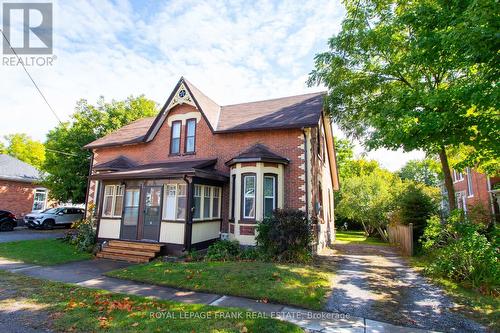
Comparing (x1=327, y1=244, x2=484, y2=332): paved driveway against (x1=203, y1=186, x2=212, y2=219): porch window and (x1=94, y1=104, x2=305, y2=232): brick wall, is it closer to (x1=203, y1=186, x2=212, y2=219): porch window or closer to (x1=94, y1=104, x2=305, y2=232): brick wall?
(x1=94, y1=104, x2=305, y2=232): brick wall

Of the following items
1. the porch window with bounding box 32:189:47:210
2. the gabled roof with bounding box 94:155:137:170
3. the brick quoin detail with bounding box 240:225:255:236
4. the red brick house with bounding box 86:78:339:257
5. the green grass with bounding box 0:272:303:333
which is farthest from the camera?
the porch window with bounding box 32:189:47:210

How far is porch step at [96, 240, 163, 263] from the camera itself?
11469 mm

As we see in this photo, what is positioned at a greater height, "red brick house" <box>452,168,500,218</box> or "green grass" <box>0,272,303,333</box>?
"red brick house" <box>452,168,500,218</box>

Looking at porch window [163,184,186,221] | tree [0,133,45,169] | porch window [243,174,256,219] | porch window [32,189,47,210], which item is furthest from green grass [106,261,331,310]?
tree [0,133,45,169]

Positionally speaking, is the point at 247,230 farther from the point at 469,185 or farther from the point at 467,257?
the point at 469,185

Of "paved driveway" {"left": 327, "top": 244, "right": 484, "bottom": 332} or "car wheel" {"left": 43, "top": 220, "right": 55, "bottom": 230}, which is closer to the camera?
"paved driveway" {"left": 327, "top": 244, "right": 484, "bottom": 332}

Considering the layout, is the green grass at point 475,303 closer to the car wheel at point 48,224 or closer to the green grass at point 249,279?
the green grass at point 249,279

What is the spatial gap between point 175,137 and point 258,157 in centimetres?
614

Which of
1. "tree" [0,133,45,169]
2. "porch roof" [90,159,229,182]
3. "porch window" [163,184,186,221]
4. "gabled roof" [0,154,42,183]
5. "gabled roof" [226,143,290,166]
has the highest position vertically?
"tree" [0,133,45,169]

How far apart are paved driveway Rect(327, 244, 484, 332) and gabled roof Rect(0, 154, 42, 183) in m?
27.7

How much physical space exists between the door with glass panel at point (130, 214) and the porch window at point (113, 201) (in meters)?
0.53

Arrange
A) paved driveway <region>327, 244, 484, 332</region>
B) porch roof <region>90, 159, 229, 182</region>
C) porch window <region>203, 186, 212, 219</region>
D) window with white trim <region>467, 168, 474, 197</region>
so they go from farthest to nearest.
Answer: window with white trim <region>467, 168, 474, 197</region>, porch window <region>203, 186, 212, 219</region>, porch roof <region>90, 159, 229, 182</region>, paved driveway <region>327, 244, 484, 332</region>

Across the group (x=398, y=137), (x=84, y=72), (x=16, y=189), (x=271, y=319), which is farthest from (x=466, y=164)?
(x=16, y=189)

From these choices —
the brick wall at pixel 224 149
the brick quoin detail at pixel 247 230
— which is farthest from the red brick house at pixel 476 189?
the brick quoin detail at pixel 247 230
